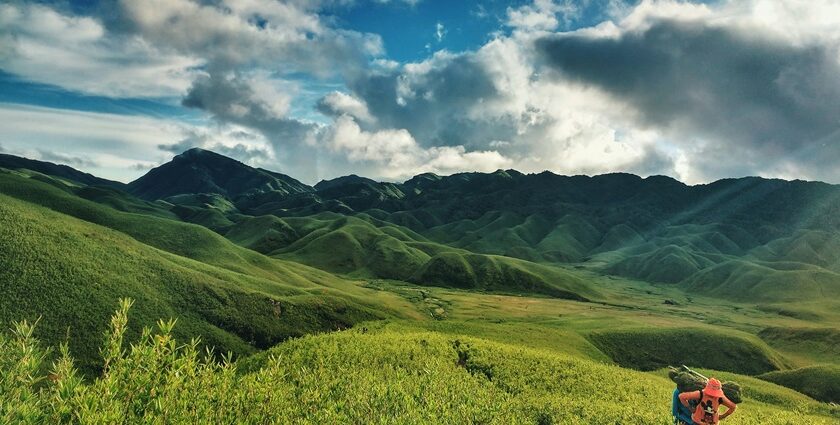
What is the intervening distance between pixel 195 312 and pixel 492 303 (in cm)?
10362

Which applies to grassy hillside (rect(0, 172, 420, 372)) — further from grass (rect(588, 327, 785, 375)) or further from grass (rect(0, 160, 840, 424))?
grass (rect(588, 327, 785, 375))

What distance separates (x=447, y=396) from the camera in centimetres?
1872

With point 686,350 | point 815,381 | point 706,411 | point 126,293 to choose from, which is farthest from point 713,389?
point 686,350

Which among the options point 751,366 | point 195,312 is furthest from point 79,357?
point 751,366

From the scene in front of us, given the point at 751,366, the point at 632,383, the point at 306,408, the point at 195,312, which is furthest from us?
the point at 751,366

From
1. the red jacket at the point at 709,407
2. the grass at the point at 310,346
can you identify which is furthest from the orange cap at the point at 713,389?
the grass at the point at 310,346

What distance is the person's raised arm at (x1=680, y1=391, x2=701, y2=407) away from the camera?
1593 cm

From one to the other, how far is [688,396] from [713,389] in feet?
2.88

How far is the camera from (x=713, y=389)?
1554 centimetres

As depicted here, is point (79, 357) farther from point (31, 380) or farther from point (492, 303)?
point (492, 303)

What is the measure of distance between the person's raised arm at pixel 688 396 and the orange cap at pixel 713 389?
363mm

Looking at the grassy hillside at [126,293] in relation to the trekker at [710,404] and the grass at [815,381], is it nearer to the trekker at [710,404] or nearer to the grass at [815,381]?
the trekker at [710,404]

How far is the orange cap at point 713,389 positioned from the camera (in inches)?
607

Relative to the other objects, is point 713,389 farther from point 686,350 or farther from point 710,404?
point 686,350
